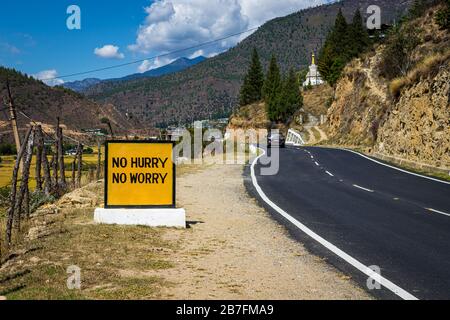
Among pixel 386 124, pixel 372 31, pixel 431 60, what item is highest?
pixel 372 31

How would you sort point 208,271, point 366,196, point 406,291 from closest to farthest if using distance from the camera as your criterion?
point 406,291 < point 208,271 < point 366,196

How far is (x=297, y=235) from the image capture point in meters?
9.74

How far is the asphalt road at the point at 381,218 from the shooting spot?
7.11 meters

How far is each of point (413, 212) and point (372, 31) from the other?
69011mm

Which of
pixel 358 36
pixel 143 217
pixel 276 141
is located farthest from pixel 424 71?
pixel 358 36

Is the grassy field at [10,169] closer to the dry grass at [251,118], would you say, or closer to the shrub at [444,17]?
the shrub at [444,17]

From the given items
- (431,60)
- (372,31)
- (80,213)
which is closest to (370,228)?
(80,213)

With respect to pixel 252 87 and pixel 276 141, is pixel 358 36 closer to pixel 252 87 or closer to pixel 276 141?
pixel 276 141

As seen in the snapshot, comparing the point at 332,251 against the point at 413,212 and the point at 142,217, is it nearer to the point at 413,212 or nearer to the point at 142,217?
the point at 142,217

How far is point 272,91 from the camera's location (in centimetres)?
9925

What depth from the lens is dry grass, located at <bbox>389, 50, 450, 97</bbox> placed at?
26973 millimetres

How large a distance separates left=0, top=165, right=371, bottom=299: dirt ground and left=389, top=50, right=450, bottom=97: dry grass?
777 inches

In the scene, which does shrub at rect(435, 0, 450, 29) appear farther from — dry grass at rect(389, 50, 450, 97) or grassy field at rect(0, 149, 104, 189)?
grassy field at rect(0, 149, 104, 189)
